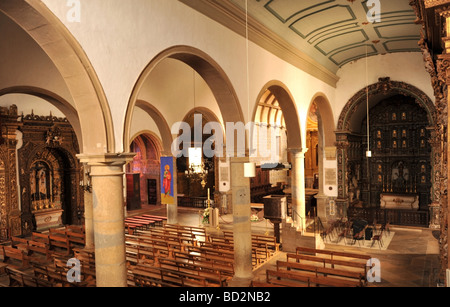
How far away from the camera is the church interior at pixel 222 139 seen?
19.9ft

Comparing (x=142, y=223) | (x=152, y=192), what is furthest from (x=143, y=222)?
(x=152, y=192)

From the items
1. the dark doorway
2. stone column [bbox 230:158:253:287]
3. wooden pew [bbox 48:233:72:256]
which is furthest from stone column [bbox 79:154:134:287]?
the dark doorway

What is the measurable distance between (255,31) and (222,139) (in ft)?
34.1

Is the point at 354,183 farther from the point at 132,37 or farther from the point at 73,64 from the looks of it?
the point at 73,64

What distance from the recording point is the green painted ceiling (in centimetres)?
991

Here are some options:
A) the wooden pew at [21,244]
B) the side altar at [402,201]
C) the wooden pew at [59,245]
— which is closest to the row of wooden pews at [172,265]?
the wooden pew at [59,245]

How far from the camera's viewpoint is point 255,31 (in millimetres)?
10250

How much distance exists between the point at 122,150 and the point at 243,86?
4.69m

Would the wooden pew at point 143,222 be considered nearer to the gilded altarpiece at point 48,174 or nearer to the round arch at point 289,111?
the gilded altarpiece at point 48,174

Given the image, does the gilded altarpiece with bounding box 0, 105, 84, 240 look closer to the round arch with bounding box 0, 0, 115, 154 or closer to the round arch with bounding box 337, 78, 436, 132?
the round arch with bounding box 0, 0, 115, 154

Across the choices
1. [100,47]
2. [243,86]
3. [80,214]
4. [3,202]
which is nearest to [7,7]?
[100,47]

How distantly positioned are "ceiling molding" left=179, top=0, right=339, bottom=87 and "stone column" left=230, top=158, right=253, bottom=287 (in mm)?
3619

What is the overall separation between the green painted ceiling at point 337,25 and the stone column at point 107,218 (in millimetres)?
5411

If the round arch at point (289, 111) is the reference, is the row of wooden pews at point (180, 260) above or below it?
below
